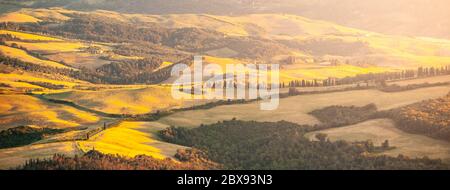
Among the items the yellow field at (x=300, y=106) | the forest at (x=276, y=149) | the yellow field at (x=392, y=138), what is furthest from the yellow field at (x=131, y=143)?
the yellow field at (x=392, y=138)

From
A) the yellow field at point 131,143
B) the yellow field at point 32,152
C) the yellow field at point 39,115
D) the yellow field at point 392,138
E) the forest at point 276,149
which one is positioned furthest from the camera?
the yellow field at point 39,115

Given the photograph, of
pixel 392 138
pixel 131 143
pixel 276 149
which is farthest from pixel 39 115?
pixel 392 138

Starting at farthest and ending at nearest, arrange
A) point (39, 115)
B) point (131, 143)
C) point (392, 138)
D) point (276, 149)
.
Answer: point (39, 115) < point (392, 138) < point (276, 149) < point (131, 143)

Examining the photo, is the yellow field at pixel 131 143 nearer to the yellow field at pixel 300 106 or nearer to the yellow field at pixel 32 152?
the yellow field at pixel 32 152

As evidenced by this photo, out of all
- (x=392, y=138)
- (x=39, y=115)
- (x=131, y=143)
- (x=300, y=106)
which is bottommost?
(x=131, y=143)

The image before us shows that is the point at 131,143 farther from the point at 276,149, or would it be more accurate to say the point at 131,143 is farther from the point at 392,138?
the point at 392,138
